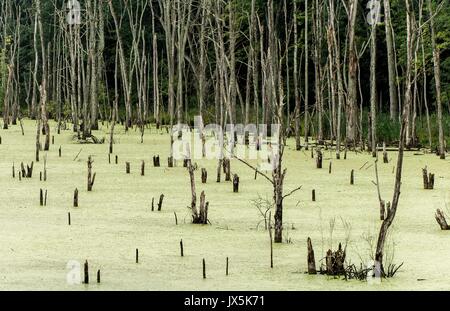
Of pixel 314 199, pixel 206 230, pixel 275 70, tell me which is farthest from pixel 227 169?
pixel 206 230

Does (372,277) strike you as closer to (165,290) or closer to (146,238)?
(165,290)

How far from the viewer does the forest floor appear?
6.75 meters

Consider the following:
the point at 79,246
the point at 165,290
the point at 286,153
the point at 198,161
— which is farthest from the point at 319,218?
the point at 286,153

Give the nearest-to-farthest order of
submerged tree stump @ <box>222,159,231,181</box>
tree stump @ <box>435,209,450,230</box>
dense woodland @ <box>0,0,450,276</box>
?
1. tree stump @ <box>435,209,450,230</box>
2. submerged tree stump @ <box>222,159,231,181</box>
3. dense woodland @ <box>0,0,450,276</box>

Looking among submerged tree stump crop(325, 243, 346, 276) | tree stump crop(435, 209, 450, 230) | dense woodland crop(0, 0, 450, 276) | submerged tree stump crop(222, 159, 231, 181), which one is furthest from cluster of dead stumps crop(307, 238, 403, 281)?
submerged tree stump crop(222, 159, 231, 181)

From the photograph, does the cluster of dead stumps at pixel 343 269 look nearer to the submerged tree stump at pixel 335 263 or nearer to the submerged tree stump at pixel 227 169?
the submerged tree stump at pixel 335 263

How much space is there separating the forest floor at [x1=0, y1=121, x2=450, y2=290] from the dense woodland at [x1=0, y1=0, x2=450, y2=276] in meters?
0.50

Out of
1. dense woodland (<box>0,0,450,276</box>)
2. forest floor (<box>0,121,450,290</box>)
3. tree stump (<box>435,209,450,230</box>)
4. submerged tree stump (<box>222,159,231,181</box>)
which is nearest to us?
forest floor (<box>0,121,450,290</box>)

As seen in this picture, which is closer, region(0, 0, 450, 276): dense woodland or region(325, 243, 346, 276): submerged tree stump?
region(325, 243, 346, 276): submerged tree stump

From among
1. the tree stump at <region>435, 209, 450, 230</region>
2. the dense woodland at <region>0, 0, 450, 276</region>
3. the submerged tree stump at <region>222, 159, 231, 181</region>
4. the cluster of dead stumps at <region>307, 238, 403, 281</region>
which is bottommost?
the cluster of dead stumps at <region>307, 238, 403, 281</region>

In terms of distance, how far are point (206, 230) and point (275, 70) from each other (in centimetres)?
847

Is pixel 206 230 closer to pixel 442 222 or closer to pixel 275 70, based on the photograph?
pixel 442 222

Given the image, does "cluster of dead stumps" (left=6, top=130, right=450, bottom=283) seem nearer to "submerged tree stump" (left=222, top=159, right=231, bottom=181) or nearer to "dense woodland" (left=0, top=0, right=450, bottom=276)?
"submerged tree stump" (left=222, top=159, right=231, bottom=181)

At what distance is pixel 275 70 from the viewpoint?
17203 mm
